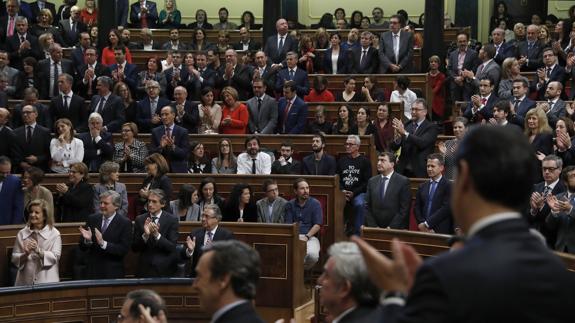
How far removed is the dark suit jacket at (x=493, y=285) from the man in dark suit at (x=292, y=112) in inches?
380

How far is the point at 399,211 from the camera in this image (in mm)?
9297

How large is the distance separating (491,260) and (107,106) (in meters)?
9.84

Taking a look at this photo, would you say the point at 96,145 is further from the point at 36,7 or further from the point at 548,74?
the point at 36,7

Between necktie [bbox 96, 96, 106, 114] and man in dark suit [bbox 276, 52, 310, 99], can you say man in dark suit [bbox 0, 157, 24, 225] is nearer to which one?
necktie [bbox 96, 96, 106, 114]

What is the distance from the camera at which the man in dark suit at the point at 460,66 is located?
12539 mm

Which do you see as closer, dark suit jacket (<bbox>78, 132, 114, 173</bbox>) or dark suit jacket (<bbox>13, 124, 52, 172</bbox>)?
dark suit jacket (<bbox>13, 124, 52, 172</bbox>)

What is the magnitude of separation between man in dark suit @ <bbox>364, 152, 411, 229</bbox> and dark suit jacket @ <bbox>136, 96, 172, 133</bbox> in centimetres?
307

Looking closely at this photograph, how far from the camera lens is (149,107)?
11508mm

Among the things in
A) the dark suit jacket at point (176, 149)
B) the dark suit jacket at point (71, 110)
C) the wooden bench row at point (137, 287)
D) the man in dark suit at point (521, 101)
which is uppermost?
the man in dark suit at point (521, 101)

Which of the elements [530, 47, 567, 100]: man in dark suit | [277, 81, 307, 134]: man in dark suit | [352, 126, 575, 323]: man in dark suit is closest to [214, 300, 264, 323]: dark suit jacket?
[352, 126, 575, 323]: man in dark suit

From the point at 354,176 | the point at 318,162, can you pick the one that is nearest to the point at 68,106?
the point at 318,162

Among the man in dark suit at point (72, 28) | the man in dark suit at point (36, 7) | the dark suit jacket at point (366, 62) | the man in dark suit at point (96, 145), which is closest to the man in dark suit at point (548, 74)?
the dark suit jacket at point (366, 62)

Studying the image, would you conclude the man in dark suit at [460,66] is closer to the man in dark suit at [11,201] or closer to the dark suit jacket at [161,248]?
the dark suit jacket at [161,248]

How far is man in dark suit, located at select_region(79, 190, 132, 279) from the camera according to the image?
336 inches
